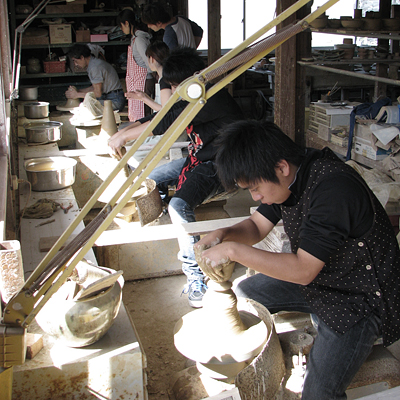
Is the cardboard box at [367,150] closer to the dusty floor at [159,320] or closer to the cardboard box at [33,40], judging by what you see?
the dusty floor at [159,320]

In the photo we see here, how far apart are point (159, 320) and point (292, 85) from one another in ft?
10.6

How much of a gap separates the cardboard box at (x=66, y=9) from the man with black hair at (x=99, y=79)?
1346 millimetres

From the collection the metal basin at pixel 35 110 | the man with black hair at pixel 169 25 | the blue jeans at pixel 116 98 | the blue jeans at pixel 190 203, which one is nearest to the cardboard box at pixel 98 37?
the blue jeans at pixel 116 98

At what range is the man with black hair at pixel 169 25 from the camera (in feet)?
19.0

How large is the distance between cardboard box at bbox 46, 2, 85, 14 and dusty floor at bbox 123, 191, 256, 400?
651 centimetres

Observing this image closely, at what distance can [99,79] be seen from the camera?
719cm

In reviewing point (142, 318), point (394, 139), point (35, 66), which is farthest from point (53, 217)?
point (35, 66)

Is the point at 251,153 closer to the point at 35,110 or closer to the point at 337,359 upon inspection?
the point at 337,359

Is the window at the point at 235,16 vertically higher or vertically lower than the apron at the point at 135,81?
higher

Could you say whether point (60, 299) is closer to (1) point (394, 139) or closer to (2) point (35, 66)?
(1) point (394, 139)

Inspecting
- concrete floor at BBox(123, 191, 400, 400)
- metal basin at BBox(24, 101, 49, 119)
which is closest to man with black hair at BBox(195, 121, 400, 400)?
concrete floor at BBox(123, 191, 400, 400)

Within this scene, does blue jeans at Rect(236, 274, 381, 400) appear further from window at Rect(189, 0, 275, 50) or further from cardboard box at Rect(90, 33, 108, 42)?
window at Rect(189, 0, 275, 50)

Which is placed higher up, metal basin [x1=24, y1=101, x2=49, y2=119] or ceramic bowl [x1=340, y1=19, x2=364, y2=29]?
ceramic bowl [x1=340, y1=19, x2=364, y2=29]

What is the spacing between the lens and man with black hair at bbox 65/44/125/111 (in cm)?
715
